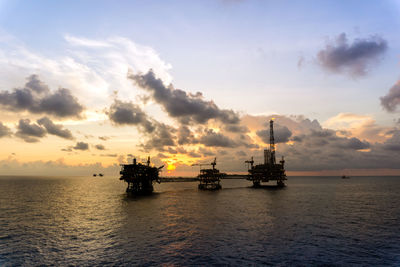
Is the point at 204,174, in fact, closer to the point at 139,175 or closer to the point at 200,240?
the point at 139,175

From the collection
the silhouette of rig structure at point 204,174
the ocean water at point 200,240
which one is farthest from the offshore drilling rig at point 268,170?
the ocean water at point 200,240

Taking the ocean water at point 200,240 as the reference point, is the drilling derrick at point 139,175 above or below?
above

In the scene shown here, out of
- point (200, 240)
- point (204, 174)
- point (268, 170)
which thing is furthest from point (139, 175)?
point (268, 170)

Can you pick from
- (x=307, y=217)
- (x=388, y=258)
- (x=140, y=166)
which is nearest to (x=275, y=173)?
(x=140, y=166)

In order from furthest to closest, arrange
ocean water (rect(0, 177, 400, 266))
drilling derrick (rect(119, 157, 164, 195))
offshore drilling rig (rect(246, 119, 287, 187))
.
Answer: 1. offshore drilling rig (rect(246, 119, 287, 187))
2. drilling derrick (rect(119, 157, 164, 195))
3. ocean water (rect(0, 177, 400, 266))

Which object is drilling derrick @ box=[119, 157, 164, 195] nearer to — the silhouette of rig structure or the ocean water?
the silhouette of rig structure

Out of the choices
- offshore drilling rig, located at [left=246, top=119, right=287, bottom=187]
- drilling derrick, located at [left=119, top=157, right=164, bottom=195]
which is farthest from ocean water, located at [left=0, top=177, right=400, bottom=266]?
offshore drilling rig, located at [left=246, top=119, right=287, bottom=187]

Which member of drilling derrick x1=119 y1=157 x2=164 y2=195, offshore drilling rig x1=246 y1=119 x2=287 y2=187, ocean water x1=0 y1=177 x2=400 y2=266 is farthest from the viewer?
offshore drilling rig x1=246 y1=119 x2=287 y2=187

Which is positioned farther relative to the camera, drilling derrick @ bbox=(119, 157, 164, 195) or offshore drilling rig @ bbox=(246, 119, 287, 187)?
offshore drilling rig @ bbox=(246, 119, 287, 187)

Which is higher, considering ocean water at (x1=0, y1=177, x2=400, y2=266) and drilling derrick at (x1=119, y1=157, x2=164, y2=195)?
drilling derrick at (x1=119, y1=157, x2=164, y2=195)

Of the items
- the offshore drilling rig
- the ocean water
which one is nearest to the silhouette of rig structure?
the offshore drilling rig

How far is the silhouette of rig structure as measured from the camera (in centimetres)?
9931

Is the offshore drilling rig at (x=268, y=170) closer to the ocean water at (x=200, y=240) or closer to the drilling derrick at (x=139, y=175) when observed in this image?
the drilling derrick at (x=139, y=175)

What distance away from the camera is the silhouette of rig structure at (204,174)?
9931 cm
